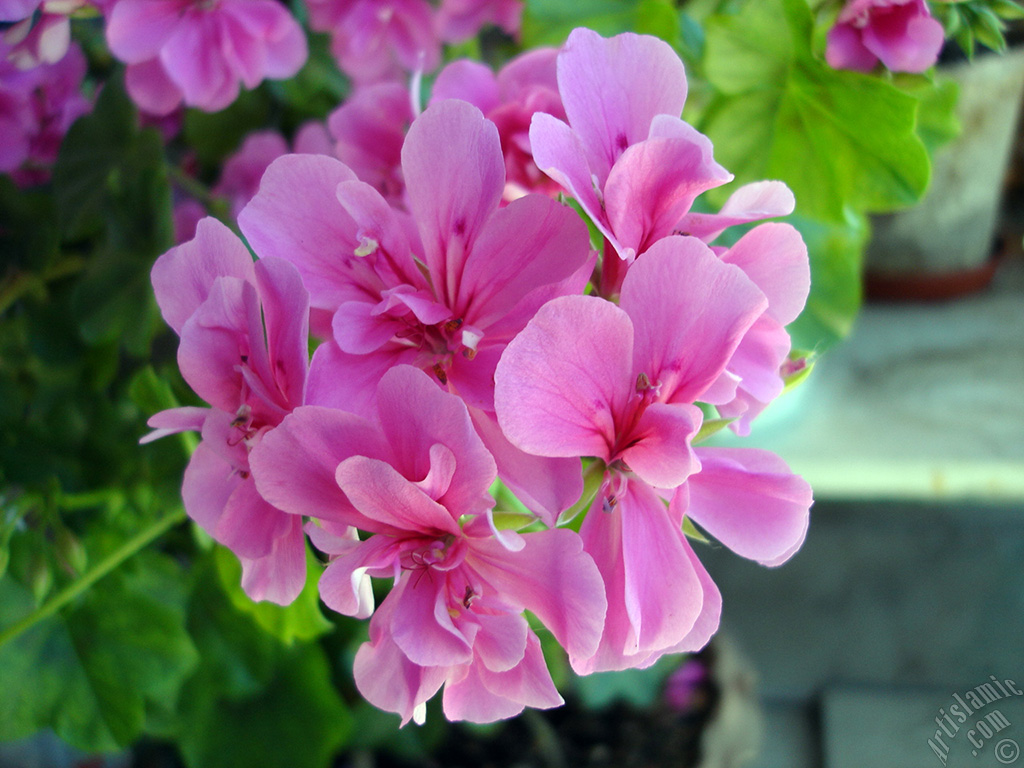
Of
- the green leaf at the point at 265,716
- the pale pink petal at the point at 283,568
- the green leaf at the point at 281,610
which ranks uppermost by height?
the pale pink petal at the point at 283,568

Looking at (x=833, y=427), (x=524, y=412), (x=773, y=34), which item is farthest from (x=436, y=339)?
(x=833, y=427)

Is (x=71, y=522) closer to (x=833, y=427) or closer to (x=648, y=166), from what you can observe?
(x=648, y=166)

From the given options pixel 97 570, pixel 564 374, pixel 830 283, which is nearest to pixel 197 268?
pixel 564 374

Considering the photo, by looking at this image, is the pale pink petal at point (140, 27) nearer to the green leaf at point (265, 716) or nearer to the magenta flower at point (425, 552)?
the magenta flower at point (425, 552)

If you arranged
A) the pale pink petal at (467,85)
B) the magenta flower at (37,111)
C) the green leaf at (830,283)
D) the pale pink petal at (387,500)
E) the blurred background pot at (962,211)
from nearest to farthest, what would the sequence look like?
the pale pink petal at (387,500), the pale pink petal at (467,85), the magenta flower at (37,111), the green leaf at (830,283), the blurred background pot at (962,211)

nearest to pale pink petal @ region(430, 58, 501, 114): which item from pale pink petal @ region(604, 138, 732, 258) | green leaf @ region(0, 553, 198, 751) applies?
pale pink petal @ region(604, 138, 732, 258)

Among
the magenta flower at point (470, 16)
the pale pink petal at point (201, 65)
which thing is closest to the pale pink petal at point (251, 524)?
the pale pink petal at point (201, 65)
